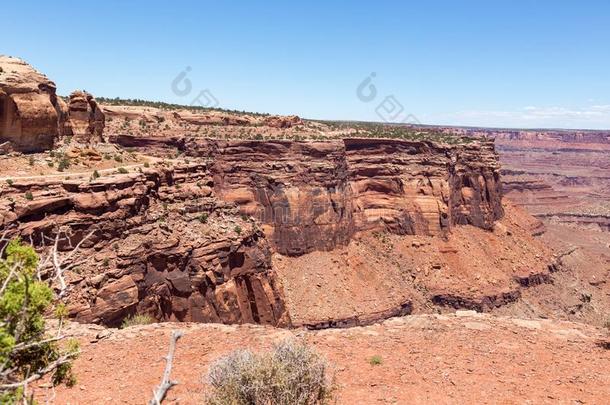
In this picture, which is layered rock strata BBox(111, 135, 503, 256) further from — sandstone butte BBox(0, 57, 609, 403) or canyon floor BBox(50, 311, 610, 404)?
canyon floor BBox(50, 311, 610, 404)

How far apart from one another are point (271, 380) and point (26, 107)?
19.8 m

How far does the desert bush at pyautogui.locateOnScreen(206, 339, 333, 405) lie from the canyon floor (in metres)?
1.15

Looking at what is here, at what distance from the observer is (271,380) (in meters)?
9.32

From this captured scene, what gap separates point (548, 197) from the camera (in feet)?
405

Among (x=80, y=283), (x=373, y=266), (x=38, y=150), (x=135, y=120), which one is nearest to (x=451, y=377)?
(x=80, y=283)

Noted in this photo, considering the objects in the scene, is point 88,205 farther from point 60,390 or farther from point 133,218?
point 60,390

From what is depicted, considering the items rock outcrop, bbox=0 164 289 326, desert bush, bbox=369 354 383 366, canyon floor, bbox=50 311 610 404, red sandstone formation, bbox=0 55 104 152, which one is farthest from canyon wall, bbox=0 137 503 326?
desert bush, bbox=369 354 383 366

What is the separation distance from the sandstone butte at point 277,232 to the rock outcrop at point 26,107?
0.08 m

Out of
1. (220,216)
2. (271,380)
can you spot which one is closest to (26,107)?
(220,216)

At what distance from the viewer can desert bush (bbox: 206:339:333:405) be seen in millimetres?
9141

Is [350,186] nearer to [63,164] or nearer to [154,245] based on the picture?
[154,245]

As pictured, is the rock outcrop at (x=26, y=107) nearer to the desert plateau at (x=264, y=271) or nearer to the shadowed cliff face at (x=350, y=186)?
the desert plateau at (x=264, y=271)

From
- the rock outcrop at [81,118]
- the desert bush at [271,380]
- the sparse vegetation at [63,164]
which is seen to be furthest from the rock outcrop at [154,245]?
the desert bush at [271,380]

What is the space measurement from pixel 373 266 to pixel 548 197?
94762 millimetres
